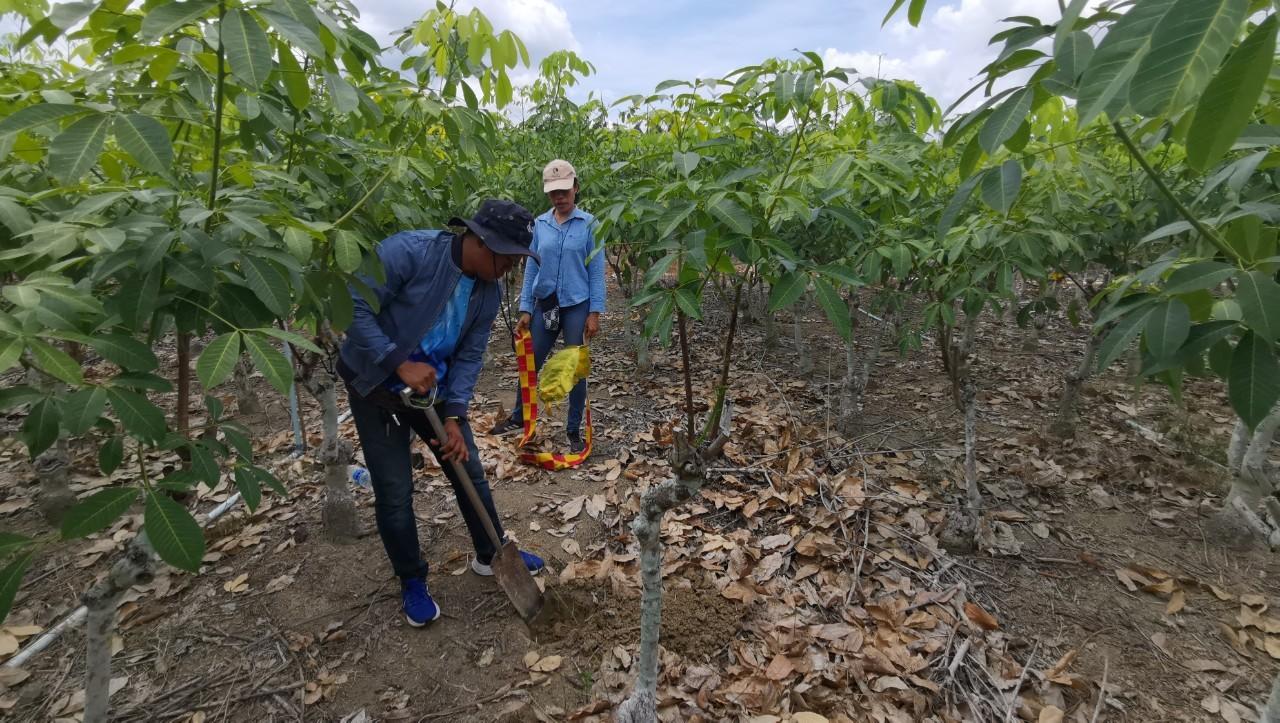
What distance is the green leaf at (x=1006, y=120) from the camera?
3.54ft

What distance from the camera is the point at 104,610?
5.21 feet

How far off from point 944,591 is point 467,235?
282cm

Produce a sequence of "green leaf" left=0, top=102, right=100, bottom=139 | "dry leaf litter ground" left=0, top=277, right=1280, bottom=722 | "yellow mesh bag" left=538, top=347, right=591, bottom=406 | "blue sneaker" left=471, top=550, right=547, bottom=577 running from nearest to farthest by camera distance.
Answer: "green leaf" left=0, top=102, right=100, bottom=139 → "dry leaf litter ground" left=0, top=277, right=1280, bottom=722 → "blue sneaker" left=471, top=550, right=547, bottom=577 → "yellow mesh bag" left=538, top=347, right=591, bottom=406

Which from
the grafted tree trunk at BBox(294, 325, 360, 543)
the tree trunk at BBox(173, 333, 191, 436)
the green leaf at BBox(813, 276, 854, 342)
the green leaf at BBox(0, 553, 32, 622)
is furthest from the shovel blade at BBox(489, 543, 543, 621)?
the green leaf at BBox(813, 276, 854, 342)

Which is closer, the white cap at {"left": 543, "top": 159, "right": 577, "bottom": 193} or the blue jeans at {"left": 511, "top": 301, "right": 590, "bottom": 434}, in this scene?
the white cap at {"left": 543, "top": 159, "right": 577, "bottom": 193}

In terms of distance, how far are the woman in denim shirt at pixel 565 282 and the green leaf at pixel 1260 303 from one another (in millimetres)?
3480

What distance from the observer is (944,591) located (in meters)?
2.68

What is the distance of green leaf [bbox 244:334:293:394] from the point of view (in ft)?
3.89

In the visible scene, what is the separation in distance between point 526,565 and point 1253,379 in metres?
2.80

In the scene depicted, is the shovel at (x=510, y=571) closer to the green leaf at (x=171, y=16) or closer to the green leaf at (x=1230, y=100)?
the green leaf at (x=171, y=16)

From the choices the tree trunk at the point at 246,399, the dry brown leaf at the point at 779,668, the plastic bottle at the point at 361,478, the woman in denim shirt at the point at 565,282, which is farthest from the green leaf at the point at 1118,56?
the tree trunk at the point at 246,399

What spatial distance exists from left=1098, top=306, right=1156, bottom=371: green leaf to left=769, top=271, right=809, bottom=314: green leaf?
684 mm

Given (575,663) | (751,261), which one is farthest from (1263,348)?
(575,663)

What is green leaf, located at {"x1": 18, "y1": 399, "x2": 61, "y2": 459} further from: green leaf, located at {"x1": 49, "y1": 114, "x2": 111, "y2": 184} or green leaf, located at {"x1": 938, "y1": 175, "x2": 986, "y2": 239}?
green leaf, located at {"x1": 938, "y1": 175, "x2": 986, "y2": 239}
